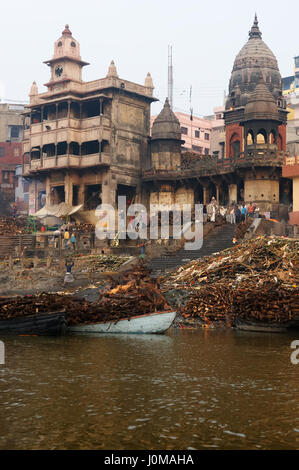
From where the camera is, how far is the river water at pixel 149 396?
9680 millimetres

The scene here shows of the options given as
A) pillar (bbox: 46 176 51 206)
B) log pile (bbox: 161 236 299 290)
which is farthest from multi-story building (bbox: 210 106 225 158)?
log pile (bbox: 161 236 299 290)

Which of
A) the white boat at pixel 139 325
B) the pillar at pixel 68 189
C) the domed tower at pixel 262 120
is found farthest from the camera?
the pillar at pixel 68 189

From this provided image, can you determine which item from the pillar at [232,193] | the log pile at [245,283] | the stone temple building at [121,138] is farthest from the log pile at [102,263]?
the stone temple building at [121,138]

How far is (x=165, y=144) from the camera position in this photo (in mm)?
54844

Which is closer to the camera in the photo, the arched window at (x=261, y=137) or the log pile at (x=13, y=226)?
the arched window at (x=261, y=137)

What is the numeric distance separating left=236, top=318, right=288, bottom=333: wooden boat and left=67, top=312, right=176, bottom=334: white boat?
10.00 ft

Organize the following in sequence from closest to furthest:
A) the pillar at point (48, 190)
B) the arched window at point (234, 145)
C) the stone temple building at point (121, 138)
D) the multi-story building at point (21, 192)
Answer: the stone temple building at point (121, 138)
the arched window at point (234, 145)
the pillar at point (48, 190)
the multi-story building at point (21, 192)

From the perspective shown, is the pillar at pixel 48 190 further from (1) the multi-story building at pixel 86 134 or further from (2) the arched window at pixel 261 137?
(2) the arched window at pixel 261 137

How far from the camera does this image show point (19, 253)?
43.9 metres

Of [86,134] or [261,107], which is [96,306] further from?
[86,134]

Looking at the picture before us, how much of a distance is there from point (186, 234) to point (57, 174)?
21.0 m

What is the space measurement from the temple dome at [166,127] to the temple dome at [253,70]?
476cm

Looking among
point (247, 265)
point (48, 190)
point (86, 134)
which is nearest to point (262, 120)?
point (86, 134)

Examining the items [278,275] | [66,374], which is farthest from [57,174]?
[66,374]
